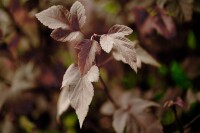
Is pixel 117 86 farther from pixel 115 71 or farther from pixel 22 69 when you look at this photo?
pixel 22 69

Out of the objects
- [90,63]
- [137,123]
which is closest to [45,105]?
[137,123]

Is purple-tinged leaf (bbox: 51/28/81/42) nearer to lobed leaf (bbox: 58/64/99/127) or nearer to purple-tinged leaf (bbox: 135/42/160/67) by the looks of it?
lobed leaf (bbox: 58/64/99/127)

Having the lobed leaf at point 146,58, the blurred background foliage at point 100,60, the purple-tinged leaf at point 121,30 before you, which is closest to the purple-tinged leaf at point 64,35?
the purple-tinged leaf at point 121,30

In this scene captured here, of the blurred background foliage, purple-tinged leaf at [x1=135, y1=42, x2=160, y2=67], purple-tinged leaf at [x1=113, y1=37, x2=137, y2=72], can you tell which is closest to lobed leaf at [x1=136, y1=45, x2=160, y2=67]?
purple-tinged leaf at [x1=135, y1=42, x2=160, y2=67]

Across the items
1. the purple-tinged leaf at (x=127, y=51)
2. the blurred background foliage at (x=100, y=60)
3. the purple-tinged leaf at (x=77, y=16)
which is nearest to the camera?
the purple-tinged leaf at (x=127, y=51)

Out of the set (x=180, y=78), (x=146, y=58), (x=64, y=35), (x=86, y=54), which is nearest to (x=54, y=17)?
(x=64, y=35)

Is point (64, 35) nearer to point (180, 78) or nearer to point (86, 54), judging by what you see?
point (86, 54)

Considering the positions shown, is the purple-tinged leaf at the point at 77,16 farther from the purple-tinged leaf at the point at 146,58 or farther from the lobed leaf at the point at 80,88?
the purple-tinged leaf at the point at 146,58
